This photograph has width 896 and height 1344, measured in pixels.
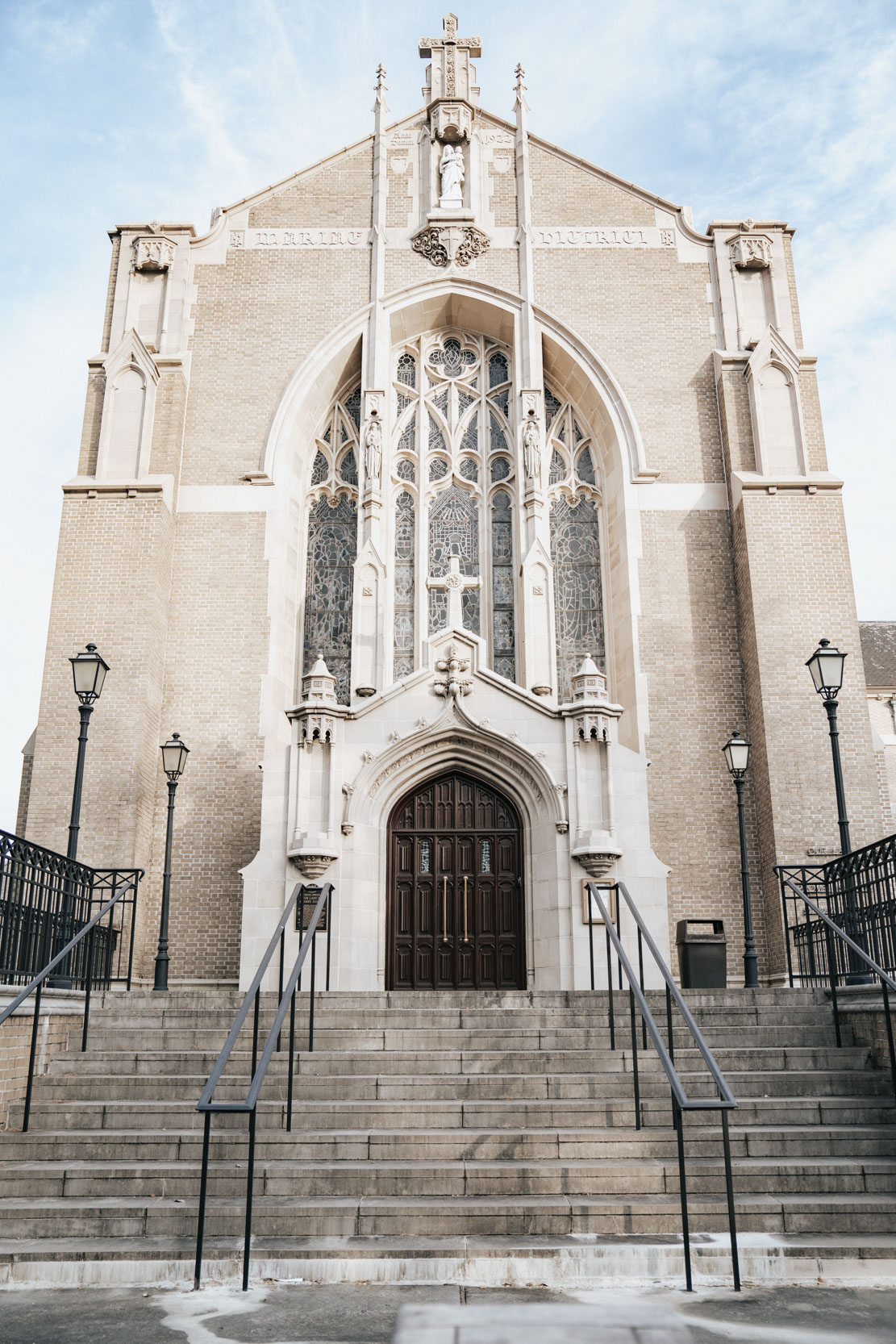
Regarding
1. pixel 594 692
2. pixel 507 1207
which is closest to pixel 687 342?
pixel 594 692

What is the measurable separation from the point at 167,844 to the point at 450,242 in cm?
1107

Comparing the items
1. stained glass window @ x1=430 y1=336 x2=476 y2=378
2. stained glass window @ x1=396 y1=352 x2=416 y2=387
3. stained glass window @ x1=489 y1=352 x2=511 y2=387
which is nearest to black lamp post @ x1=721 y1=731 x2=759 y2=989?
stained glass window @ x1=489 y1=352 x2=511 y2=387

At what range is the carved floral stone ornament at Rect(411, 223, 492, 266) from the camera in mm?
18234

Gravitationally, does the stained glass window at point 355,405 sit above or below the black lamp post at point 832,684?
above

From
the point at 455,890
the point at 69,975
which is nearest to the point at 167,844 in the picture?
the point at 69,975

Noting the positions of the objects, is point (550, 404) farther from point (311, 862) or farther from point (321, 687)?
point (311, 862)

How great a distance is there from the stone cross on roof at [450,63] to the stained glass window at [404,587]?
24.2ft

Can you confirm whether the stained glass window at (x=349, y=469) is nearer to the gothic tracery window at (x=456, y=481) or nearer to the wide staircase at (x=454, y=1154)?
the gothic tracery window at (x=456, y=481)

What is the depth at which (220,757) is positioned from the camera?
15.4 m

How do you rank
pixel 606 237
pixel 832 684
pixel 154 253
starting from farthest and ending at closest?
1. pixel 606 237
2. pixel 154 253
3. pixel 832 684

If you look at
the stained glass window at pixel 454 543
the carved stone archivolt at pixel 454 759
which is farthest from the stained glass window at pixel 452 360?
the carved stone archivolt at pixel 454 759

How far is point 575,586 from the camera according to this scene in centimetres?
1739

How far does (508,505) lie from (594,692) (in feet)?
16.9

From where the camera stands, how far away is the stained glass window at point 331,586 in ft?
55.7
